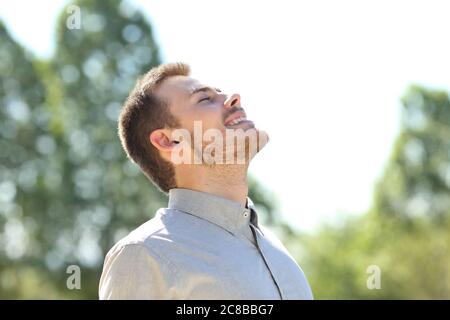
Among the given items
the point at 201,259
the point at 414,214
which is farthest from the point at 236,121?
the point at 414,214

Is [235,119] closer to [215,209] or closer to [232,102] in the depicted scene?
[232,102]

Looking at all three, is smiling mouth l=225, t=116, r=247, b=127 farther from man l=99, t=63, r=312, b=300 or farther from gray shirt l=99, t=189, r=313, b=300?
gray shirt l=99, t=189, r=313, b=300

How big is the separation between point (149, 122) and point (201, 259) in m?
0.70

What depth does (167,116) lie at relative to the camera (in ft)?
10.1

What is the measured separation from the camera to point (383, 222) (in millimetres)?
23781

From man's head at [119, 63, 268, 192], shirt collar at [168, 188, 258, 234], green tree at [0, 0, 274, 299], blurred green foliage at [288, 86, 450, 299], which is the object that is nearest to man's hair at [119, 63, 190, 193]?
man's head at [119, 63, 268, 192]

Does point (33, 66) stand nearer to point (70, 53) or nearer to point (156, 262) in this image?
point (70, 53)

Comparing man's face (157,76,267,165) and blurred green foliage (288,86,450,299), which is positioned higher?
man's face (157,76,267,165)

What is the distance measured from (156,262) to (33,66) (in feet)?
51.9

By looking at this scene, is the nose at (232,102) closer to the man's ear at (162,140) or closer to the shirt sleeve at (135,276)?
the man's ear at (162,140)

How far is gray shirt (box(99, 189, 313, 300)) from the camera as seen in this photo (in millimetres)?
2559

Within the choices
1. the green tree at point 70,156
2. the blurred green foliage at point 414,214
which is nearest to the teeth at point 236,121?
the green tree at point 70,156

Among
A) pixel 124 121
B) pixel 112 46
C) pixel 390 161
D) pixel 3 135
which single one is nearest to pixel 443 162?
pixel 390 161
